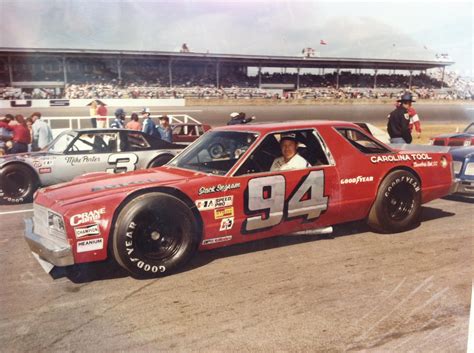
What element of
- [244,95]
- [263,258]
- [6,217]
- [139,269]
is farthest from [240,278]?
[244,95]

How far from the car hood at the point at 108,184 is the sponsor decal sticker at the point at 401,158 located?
1.84 m

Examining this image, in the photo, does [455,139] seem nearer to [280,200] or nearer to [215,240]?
[280,200]

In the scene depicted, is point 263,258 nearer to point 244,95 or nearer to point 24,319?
point 24,319

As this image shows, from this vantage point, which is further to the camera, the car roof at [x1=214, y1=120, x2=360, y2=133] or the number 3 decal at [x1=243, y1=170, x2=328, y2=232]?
the car roof at [x1=214, y1=120, x2=360, y2=133]

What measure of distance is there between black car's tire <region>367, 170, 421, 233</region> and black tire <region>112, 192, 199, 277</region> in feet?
6.30

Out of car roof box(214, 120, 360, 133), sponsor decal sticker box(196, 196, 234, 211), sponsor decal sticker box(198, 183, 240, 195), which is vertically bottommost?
sponsor decal sticker box(196, 196, 234, 211)

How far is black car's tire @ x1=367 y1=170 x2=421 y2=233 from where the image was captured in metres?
4.32

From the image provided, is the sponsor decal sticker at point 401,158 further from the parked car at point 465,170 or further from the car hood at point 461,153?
the car hood at point 461,153

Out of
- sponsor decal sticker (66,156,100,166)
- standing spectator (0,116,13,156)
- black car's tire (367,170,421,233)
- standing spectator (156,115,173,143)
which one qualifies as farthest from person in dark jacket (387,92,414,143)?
standing spectator (0,116,13,156)

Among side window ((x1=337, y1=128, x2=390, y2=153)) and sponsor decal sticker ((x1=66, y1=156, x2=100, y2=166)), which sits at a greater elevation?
side window ((x1=337, y1=128, x2=390, y2=153))

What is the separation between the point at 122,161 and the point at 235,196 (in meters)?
3.86

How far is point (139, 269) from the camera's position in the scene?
3250 mm

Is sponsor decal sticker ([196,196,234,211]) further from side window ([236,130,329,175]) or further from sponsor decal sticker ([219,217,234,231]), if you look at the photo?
side window ([236,130,329,175])

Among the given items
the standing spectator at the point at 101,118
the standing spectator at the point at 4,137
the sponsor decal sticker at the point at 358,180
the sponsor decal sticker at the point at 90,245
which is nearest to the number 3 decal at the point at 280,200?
the sponsor decal sticker at the point at 358,180
